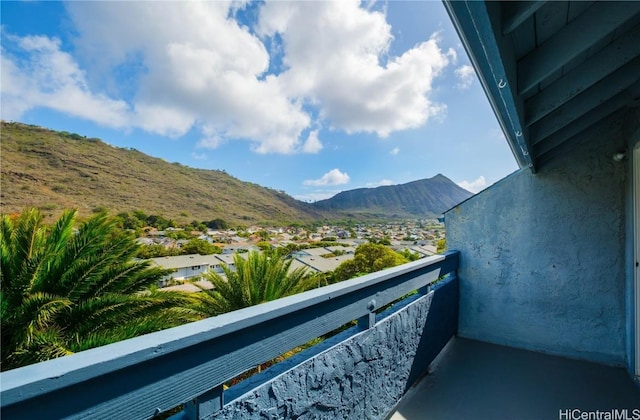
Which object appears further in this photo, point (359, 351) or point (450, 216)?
point (450, 216)

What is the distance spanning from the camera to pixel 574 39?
132cm

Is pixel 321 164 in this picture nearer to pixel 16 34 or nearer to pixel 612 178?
pixel 16 34

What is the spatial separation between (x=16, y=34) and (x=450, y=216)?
40085 millimetres

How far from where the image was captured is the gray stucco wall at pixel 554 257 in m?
2.80

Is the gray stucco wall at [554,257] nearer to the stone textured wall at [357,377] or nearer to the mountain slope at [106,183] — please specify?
the stone textured wall at [357,377]

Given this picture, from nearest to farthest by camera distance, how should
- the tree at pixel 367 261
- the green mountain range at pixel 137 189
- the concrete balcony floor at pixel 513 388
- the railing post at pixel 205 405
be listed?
the railing post at pixel 205 405 → the concrete balcony floor at pixel 513 388 → the tree at pixel 367 261 → the green mountain range at pixel 137 189

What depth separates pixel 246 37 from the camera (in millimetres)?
10617

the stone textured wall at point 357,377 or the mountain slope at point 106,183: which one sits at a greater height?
the mountain slope at point 106,183

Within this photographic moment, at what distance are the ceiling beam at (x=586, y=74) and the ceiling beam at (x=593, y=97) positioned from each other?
386 mm

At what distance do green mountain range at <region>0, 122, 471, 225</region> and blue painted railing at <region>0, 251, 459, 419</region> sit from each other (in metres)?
20.7

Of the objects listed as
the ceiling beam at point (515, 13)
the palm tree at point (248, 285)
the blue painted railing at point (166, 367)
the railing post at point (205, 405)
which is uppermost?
the ceiling beam at point (515, 13)

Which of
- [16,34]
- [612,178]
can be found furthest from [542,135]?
[16,34]

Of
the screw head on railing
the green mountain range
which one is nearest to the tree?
the green mountain range

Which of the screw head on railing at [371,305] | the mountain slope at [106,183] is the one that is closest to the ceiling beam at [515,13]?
the screw head on railing at [371,305]
